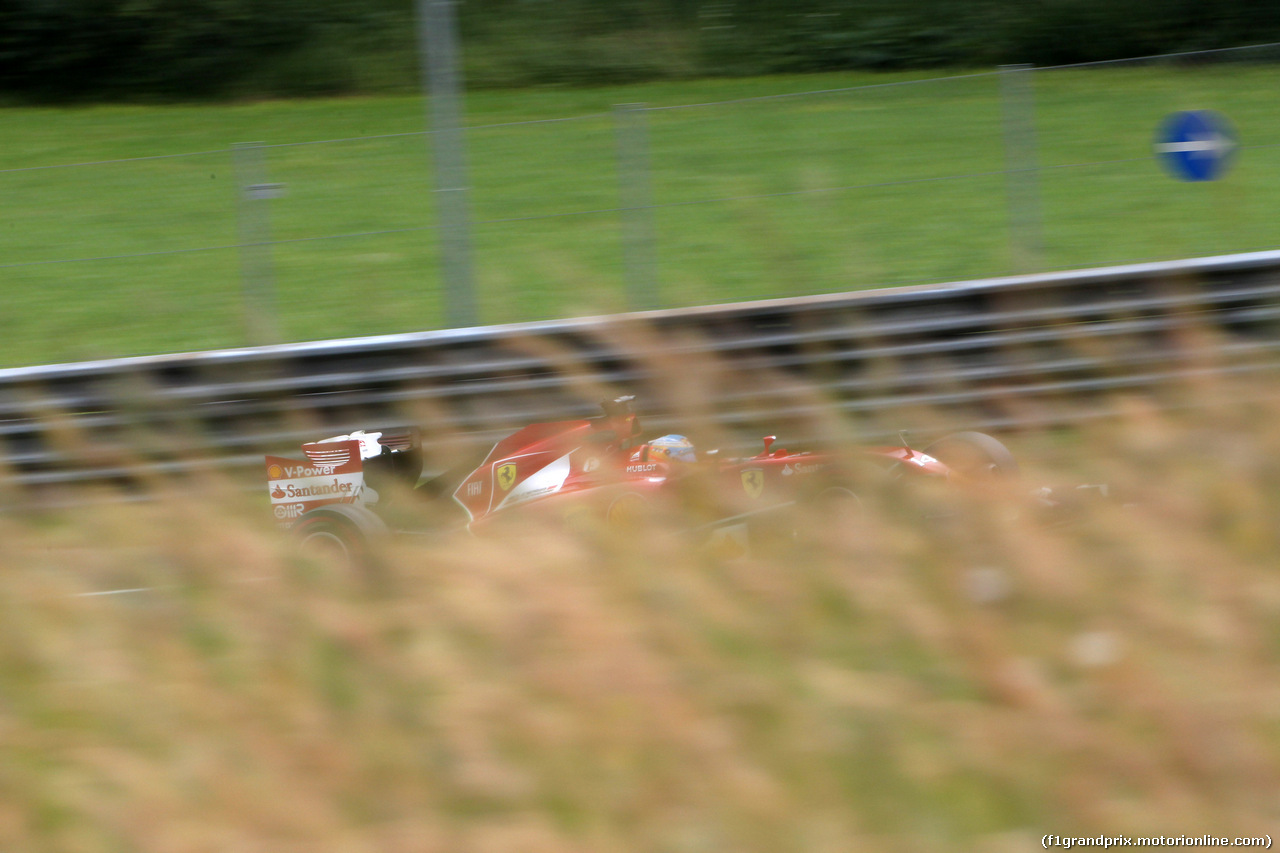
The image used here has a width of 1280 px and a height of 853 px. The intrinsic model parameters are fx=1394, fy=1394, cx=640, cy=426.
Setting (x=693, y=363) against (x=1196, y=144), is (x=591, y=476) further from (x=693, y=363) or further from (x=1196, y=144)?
(x=1196, y=144)

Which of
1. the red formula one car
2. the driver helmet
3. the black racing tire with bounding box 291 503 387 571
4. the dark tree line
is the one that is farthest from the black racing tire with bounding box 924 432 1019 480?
the dark tree line

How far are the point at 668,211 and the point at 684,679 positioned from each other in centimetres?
608

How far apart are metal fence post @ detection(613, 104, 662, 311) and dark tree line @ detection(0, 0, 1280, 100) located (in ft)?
35.3

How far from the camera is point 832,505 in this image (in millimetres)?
3064

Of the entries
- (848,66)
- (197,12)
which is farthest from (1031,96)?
(197,12)

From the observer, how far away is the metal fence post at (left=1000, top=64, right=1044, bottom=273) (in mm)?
8109

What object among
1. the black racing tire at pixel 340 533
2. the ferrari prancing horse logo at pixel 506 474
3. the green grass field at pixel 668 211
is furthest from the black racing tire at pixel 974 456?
the green grass field at pixel 668 211

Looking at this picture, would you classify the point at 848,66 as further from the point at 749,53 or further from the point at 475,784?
the point at 475,784

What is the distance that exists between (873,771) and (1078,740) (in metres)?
0.38

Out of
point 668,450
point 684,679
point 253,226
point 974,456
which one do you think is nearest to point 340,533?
point 668,450

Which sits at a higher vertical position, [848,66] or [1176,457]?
[848,66]

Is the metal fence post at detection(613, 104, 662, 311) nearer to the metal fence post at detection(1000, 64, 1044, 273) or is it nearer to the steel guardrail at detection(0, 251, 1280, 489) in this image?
the steel guardrail at detection(0, 251, 1280, 489)

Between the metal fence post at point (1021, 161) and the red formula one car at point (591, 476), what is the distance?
3.99 metres

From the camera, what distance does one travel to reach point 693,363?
323 cm
